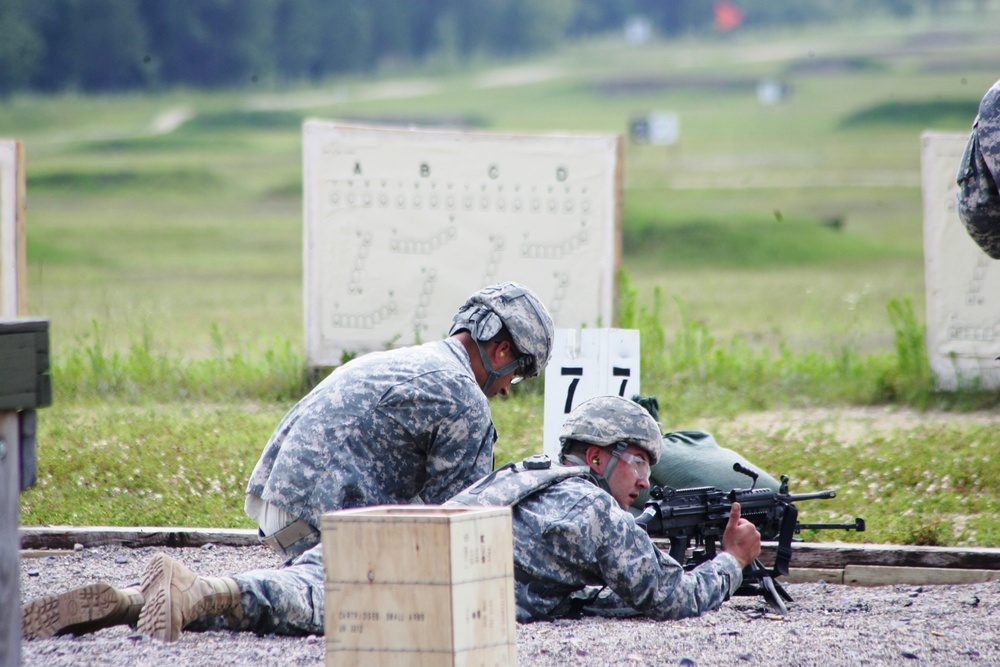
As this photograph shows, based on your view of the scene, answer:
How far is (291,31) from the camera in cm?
6756

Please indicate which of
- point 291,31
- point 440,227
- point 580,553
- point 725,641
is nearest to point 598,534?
point 580,553

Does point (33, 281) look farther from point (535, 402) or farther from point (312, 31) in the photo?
point (312, 31)

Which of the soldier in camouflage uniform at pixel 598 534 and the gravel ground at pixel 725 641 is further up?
the soldier in camouflage uniform at pixel 598 534

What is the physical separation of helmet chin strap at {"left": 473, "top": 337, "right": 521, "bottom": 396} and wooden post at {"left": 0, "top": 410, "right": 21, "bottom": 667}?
1801mm

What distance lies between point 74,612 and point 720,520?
2286 millimetres

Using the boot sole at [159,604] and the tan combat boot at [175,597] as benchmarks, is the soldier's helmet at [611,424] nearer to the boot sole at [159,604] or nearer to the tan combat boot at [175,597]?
the tan combat boot at [175,597]

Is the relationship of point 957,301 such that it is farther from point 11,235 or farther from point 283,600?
point 11,235

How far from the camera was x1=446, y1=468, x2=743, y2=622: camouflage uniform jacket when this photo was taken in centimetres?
416

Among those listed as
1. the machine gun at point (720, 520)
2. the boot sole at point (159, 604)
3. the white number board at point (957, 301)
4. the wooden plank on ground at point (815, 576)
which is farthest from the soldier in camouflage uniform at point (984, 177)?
the white number board at point (957, 301)

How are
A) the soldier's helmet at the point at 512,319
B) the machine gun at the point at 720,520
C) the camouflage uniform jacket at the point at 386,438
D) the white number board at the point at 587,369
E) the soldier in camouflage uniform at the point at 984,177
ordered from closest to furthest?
the camouflage uniform jacket at the point at 386,438 → the soldier's helmet at the point at 512,319 → the soldier in camouflage uniform at the point at 984,177 → the machine gun at the point at 720,520 → the white number board at the point at 587,369

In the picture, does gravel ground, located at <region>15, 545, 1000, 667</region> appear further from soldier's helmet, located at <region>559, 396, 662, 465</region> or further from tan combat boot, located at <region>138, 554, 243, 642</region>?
soldier's helmet, located at <region>559, 396, 662, 465</region>

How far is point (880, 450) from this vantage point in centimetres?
740

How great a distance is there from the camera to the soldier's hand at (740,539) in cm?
466

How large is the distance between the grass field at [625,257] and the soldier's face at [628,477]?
1819 millimetres
